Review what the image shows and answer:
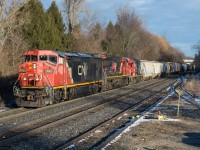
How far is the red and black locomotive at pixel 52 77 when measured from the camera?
1695 centimetres

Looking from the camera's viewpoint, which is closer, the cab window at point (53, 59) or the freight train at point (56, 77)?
the freight train at point (56, 77)

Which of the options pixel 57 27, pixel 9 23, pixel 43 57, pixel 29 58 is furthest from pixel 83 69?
pixel 57 27

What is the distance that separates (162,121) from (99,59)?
44.0 feet

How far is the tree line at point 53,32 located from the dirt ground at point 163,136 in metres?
16.8

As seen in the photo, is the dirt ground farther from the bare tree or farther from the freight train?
the bare tree

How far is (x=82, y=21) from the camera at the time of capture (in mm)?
48312

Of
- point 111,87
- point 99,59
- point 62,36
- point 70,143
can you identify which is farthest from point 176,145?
point 62,36

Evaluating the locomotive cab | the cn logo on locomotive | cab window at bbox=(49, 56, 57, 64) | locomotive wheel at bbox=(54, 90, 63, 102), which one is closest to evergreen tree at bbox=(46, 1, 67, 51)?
the cn logo on locomotive

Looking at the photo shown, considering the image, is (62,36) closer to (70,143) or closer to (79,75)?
(79,75)

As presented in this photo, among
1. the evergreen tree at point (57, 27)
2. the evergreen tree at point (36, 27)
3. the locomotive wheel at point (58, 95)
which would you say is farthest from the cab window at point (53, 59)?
the evergreen tree at point (57, 27)

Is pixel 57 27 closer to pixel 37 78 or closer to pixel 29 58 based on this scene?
pixel 29 58

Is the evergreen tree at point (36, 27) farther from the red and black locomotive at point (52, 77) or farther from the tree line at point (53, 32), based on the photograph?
the red and black locomotive at point (52, 77)

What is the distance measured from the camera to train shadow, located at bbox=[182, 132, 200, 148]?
8.95 metres

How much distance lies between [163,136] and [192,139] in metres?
0.89
